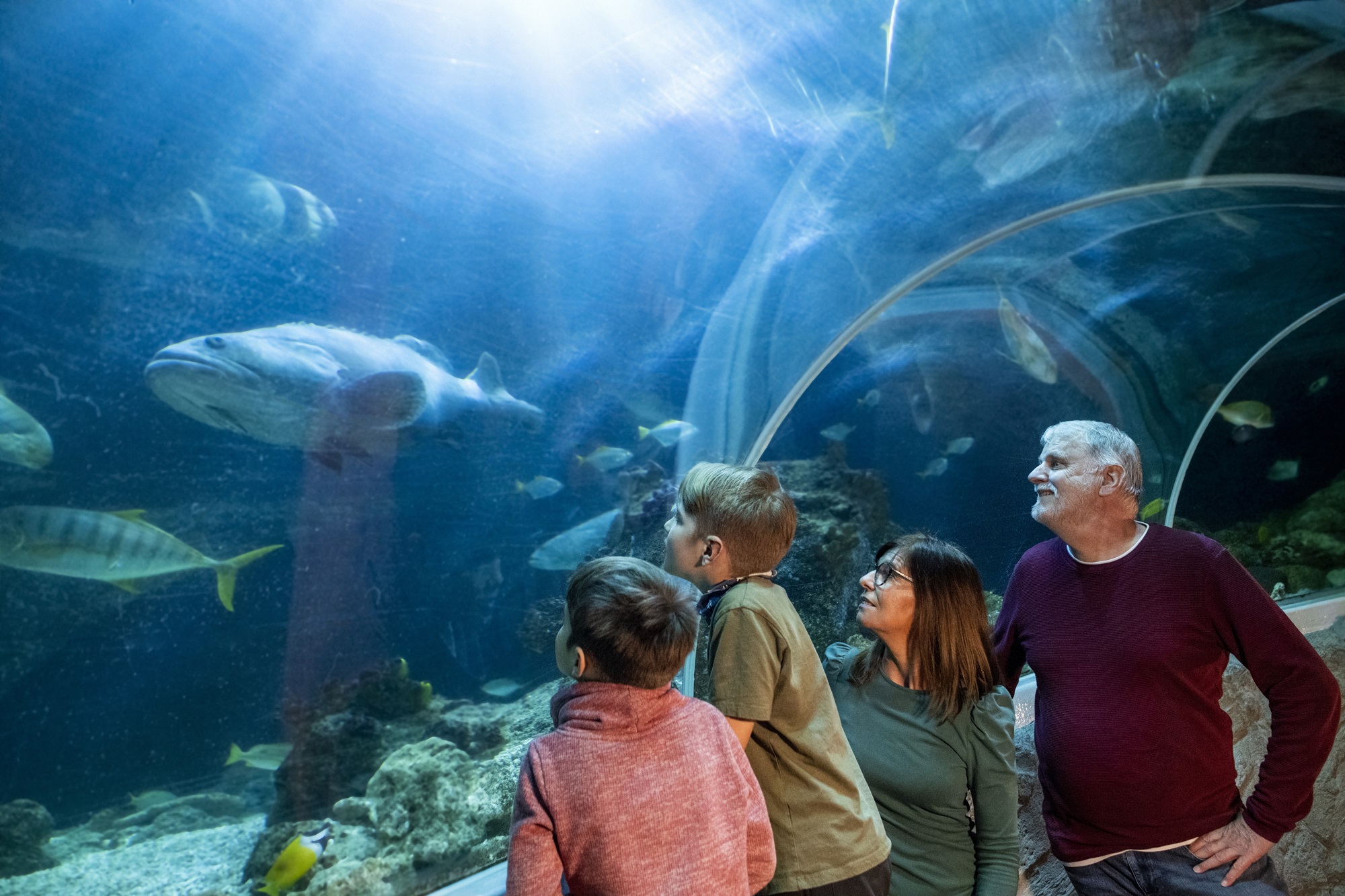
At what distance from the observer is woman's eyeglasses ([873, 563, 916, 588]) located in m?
2.08

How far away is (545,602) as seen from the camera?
3662 mm

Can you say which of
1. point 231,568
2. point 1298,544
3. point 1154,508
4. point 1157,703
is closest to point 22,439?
point 231,568

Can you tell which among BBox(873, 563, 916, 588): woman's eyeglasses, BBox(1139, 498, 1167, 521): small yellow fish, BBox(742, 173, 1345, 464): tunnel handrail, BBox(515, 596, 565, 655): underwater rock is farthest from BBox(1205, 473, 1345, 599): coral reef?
BBox(515, 596, 565, 655): underwater rock

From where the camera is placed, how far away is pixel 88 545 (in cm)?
265

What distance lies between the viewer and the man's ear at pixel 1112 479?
222 centimetres

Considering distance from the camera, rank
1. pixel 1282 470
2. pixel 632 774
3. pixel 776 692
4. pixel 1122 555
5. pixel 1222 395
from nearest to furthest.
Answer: pixel 632 774, pixel 776 692, pixel 1122 555, pixel 1222 395, pixel 1282 470

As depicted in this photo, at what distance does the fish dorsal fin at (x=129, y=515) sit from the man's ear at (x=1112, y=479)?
11.7 feet

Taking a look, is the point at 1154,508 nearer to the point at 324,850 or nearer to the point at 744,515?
the point at 744,515

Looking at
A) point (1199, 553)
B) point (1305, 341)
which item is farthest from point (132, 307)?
point (1305, 341)

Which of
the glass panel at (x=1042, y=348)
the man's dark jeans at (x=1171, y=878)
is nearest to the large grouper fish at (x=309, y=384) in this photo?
the glass panel at (x=1042, y=348)

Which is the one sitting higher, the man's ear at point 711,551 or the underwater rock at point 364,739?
the man's ear at point 711,551

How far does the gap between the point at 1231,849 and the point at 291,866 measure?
9.58 ft

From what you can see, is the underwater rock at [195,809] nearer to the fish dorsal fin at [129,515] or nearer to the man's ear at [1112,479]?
the fish dorsal fin at [129,515]

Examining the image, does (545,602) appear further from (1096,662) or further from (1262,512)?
(1262,512)
